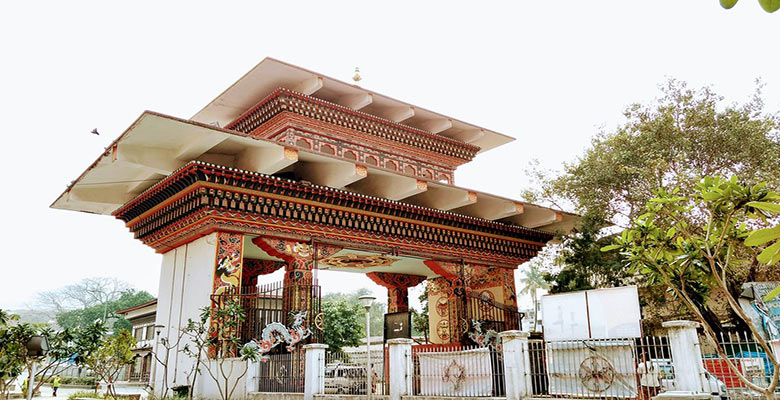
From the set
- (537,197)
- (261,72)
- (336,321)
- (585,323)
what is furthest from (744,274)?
(336,321)

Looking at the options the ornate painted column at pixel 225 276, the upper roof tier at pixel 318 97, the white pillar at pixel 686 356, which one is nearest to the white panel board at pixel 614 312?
the white pillar at pixel 686 356

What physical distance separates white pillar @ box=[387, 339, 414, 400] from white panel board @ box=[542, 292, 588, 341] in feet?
9.94

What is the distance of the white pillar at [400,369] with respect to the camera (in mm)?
9000

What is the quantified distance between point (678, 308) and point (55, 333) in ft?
58.1

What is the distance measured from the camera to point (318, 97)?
52.8 feet

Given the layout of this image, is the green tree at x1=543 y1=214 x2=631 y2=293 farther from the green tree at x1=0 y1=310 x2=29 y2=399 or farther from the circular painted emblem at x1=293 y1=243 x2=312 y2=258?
the green tree at x1=0 y1=310 x2=29 y2=399

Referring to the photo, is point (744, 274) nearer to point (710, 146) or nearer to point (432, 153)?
point (710, 146)

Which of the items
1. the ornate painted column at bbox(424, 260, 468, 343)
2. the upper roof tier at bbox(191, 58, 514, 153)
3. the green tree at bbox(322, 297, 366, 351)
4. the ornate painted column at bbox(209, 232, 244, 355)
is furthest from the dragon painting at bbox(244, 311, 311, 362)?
the green tree at bbox(322, 297, 366, 351)

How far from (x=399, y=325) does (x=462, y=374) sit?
214 inches

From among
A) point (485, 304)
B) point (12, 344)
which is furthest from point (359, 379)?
point (485, 304)

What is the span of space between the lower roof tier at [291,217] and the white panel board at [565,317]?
4286 mm

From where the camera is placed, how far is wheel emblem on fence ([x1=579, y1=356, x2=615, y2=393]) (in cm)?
782

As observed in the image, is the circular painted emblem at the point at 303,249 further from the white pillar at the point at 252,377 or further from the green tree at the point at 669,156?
the green tree at the point at 669,156

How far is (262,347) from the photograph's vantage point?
34.5 feet
